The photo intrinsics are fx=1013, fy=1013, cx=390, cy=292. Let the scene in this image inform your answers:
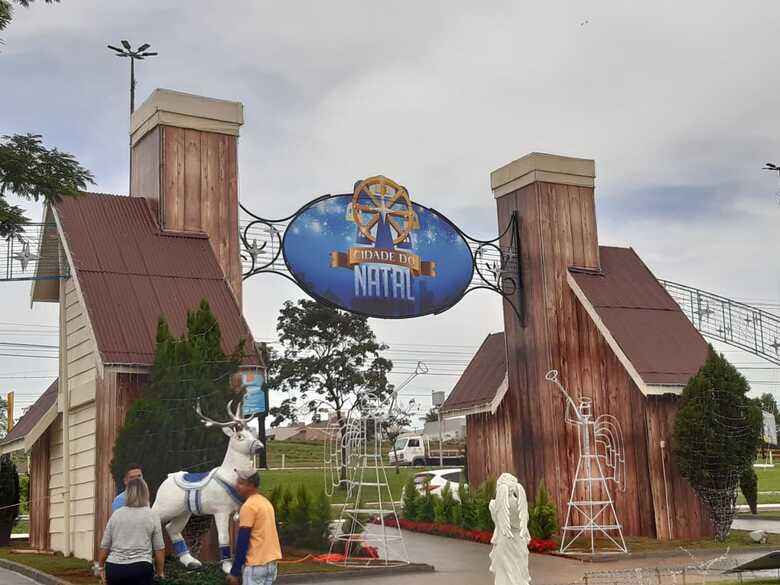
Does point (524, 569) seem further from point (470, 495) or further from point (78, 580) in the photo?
point (470, 495)

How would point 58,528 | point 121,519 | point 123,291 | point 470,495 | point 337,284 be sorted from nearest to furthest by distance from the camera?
1. point 121,519
2. point 123,291
3. point 58,528
4. point 337,284
5. point 470,495

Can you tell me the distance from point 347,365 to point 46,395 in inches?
854

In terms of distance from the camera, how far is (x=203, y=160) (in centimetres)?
1781

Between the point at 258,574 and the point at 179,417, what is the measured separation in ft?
19.0

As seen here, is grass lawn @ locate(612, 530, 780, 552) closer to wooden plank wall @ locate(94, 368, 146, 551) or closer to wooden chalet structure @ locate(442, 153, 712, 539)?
wooden chalet structure @ locate(442, 153, 712, 539)

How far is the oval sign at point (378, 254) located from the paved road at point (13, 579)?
6.83 meters

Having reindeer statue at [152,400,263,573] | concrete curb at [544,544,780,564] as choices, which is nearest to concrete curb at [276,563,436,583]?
reindeer statue at [152,400,263,573]

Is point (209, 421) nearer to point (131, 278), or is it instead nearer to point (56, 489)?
point (131, 278)

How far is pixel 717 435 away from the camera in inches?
750

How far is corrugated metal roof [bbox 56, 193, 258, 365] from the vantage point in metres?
15.5

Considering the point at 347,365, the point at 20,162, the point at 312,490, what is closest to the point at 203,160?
the point at 20,162

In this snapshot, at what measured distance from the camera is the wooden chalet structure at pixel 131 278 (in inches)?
604

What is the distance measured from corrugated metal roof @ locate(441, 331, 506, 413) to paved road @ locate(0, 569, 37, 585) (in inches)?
450

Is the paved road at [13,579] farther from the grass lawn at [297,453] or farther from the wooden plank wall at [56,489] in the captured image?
the grass lawn at [297,453]
